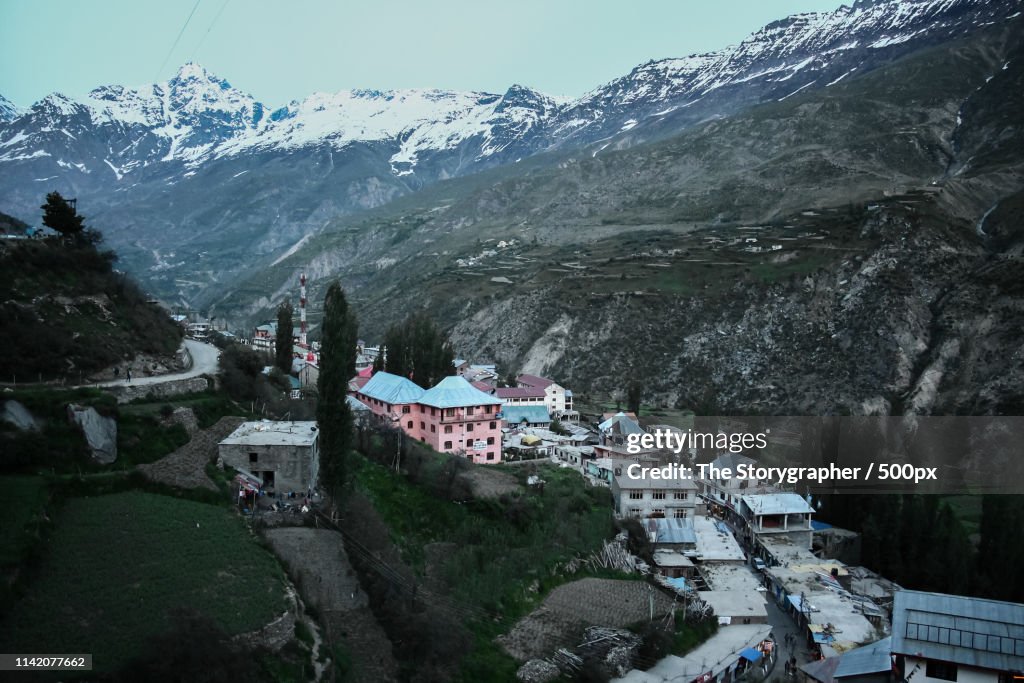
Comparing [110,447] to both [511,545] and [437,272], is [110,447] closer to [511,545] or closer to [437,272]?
[511,545]

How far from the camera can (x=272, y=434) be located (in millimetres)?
21000

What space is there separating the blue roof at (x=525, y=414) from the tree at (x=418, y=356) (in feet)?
14.2

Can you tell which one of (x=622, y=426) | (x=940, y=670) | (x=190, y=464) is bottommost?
(x=940, y=670)

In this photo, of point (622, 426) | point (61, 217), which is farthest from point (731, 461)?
point (61, 217)

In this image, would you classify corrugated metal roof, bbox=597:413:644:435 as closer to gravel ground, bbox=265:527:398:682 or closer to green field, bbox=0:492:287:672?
gravel ground, bbox=265:527:398:682

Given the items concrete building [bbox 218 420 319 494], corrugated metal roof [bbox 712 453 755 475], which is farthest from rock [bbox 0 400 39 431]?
corrugated metal roof [bbox 712 453 755 475]

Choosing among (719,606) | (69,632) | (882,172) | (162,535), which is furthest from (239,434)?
(882,172)

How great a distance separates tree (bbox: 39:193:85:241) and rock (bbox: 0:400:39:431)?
10.7m

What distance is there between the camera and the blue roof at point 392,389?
34125 millimetres

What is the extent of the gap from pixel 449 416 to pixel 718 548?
12317mm

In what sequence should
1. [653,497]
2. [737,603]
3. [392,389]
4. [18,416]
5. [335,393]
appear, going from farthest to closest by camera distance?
1. [392,389]
2. [653,497]
3. [737,603]
4. [335,393]
5. [18,416]

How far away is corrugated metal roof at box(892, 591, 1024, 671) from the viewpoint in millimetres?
16344

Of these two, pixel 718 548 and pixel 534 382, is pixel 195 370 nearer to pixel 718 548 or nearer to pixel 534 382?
pixel 718 548

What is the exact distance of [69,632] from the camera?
12273 mm
